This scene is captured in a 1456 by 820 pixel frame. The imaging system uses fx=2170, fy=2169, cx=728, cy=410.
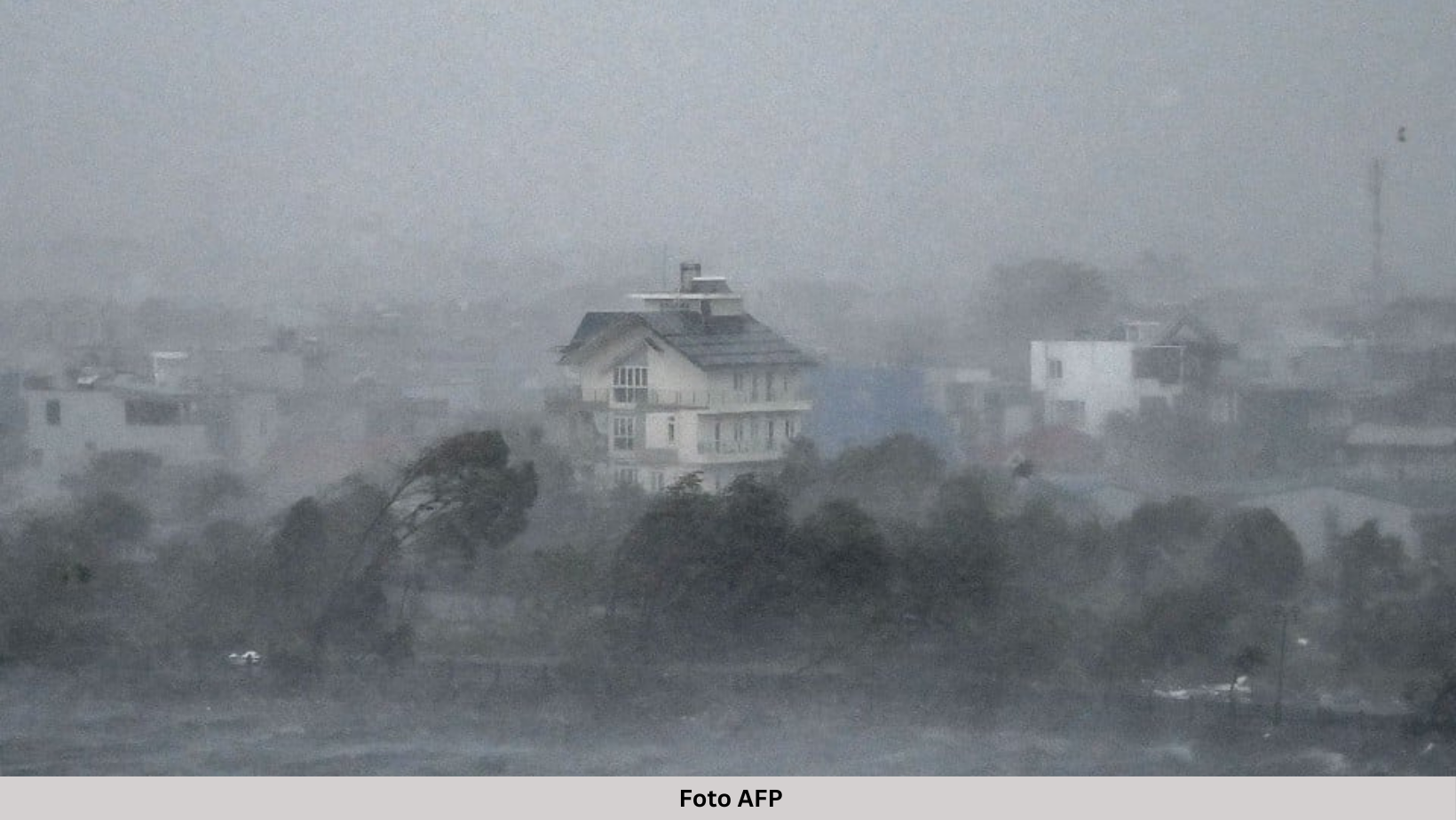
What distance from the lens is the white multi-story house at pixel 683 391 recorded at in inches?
189

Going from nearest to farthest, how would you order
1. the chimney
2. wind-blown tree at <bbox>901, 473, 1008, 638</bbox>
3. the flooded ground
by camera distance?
the flooded ground
wind-blown tree at <bbox>901, 473, 1008, 638</bbox>
the chimney

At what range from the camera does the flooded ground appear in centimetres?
465

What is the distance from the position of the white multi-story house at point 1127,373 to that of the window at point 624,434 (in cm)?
90

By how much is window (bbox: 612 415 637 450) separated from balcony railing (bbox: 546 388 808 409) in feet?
0.10

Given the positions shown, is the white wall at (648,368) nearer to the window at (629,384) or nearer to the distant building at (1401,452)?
the window at (629,384)

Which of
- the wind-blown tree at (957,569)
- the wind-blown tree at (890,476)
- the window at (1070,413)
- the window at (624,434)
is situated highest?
the window at (1070,413)

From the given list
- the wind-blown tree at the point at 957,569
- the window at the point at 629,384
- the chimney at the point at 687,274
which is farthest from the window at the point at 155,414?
the wind-blown tree at the point at 957,569

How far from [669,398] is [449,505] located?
550 mm

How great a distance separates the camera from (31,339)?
5.02 metres

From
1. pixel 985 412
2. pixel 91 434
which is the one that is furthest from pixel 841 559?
pixel 91 434

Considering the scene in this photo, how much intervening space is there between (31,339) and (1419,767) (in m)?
3.25

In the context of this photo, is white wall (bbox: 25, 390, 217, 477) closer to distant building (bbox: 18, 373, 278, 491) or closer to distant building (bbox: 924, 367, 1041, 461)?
distant building (bbox: 18, 373, 278, 491)

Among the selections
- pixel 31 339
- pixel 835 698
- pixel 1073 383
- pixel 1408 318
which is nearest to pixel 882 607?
pixel 835 698

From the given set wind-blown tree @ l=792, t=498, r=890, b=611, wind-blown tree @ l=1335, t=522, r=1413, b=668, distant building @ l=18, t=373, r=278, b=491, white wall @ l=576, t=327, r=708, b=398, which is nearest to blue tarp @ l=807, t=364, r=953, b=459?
wind-blown tree @ l=792, t=498, r=890, b=611
